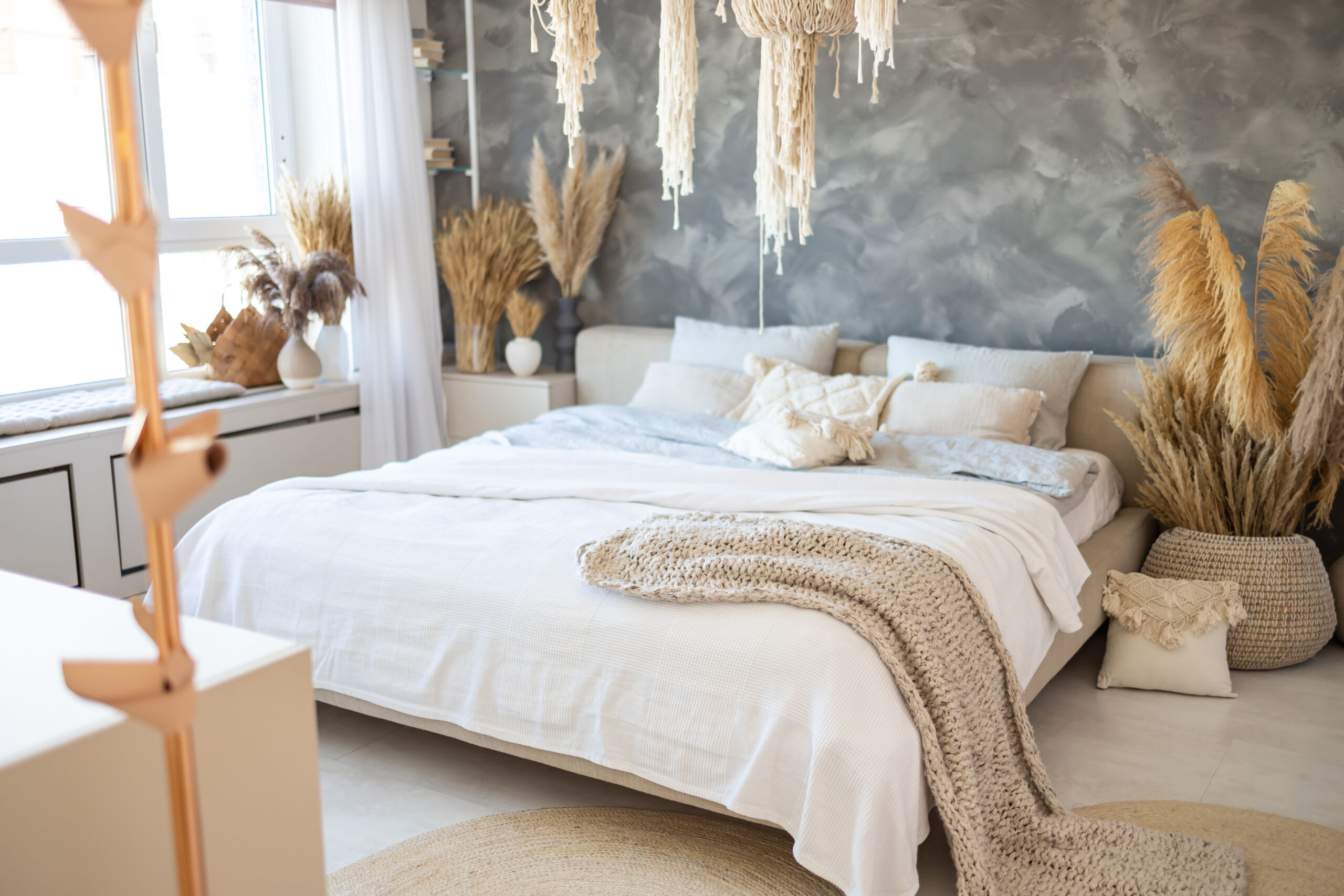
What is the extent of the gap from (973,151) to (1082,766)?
89.1 inches

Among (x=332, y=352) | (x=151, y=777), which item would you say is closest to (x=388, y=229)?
(x=332, y=352)

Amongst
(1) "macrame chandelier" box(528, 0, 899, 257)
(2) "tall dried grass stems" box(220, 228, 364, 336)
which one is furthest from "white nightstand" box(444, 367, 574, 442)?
(1) "macrame chandelier" box(528, 0, 899, 257)

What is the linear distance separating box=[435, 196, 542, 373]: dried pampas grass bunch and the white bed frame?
1.31ft

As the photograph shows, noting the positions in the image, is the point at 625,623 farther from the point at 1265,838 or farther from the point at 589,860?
the point at 1265,838

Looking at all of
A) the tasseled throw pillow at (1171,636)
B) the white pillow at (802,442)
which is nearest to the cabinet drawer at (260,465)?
the white pillow at (802,442)

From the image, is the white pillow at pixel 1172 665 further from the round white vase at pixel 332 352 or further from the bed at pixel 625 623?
the round white vase at pixel 332 352

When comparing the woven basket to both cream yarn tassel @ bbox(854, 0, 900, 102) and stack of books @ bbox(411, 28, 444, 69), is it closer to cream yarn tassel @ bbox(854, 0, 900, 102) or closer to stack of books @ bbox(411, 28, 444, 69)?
cream yarn tassel @ bbox(854, 0, 900, 102)

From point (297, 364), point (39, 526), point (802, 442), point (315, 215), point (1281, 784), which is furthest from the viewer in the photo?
point (315, 215)

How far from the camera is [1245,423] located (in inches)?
128

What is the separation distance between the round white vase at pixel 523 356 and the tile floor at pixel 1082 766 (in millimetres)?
2003

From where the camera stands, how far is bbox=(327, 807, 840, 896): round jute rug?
2.22m

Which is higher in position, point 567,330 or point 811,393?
point 567,330

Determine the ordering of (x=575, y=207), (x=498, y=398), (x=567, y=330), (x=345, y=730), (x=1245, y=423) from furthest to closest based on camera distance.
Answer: (x=567, y=330)
(x=498, y=398)
(x=575, y=207)
(x=1245, y=423)
(x=345, y=730)

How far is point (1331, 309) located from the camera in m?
3.00
